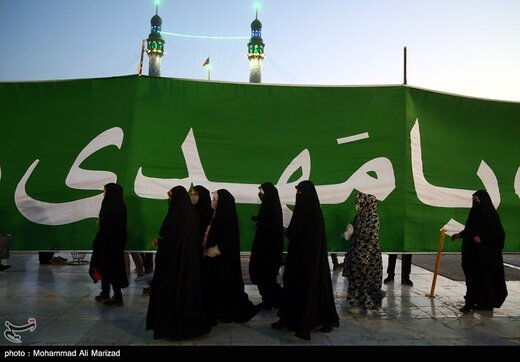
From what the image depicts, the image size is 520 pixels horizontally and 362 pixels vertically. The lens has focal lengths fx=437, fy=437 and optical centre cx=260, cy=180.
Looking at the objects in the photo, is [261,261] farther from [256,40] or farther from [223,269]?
[256,40]

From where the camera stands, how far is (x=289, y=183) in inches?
235

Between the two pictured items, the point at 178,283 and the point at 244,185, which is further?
the point at 244,185

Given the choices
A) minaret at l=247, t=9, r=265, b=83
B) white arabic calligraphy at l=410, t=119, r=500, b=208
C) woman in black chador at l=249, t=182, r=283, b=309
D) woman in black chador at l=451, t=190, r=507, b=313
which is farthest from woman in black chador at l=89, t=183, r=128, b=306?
minaret at l=247, t=9, r=265, b=83

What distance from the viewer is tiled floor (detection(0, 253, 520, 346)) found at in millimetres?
4328

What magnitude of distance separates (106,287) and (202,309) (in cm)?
196

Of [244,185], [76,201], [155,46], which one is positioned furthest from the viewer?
[155,46]

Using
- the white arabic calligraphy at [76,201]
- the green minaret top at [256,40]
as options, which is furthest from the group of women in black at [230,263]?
the green minaret top at [256,40]

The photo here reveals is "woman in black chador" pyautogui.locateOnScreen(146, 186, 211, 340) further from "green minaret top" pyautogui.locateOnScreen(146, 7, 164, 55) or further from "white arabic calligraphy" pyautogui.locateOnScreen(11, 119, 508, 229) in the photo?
"green minaret top" pyautogui.locateOnScreen(146, 7, 164, 55)

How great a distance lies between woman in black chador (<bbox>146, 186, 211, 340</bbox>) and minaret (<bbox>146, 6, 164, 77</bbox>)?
86.8m

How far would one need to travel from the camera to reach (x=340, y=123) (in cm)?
607

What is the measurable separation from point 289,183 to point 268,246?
94 cm

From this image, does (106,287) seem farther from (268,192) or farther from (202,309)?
(268,192)

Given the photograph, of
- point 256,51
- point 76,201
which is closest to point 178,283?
point 76,201

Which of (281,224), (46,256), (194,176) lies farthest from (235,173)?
(46,256)
